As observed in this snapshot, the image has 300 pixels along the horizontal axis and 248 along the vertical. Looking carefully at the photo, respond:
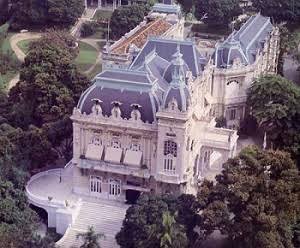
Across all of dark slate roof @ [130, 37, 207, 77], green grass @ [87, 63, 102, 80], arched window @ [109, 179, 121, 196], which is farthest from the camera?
green grass @ [87, 63, 102, 80]

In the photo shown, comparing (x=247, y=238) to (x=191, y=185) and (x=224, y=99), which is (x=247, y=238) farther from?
(x=224, y=99)

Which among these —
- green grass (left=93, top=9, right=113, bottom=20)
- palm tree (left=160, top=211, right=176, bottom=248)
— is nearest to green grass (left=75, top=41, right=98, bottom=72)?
green grass (left=93, top=9, right=113, bottom=20)

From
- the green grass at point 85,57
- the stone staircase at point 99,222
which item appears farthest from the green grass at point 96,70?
the stone staircase at point 99,222

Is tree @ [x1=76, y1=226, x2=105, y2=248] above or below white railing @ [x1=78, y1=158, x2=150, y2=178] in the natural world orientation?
below

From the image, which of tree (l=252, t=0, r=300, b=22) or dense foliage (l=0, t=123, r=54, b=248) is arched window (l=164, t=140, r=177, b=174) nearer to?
dense foliage (l=0, t=123, r=54, b=248)

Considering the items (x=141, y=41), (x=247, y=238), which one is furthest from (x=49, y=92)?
(x=247, y=238)

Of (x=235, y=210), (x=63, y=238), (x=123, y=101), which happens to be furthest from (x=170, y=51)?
(x=63, y=238)

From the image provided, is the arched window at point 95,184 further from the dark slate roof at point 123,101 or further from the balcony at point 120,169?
the dark slate roof at point 123,101
